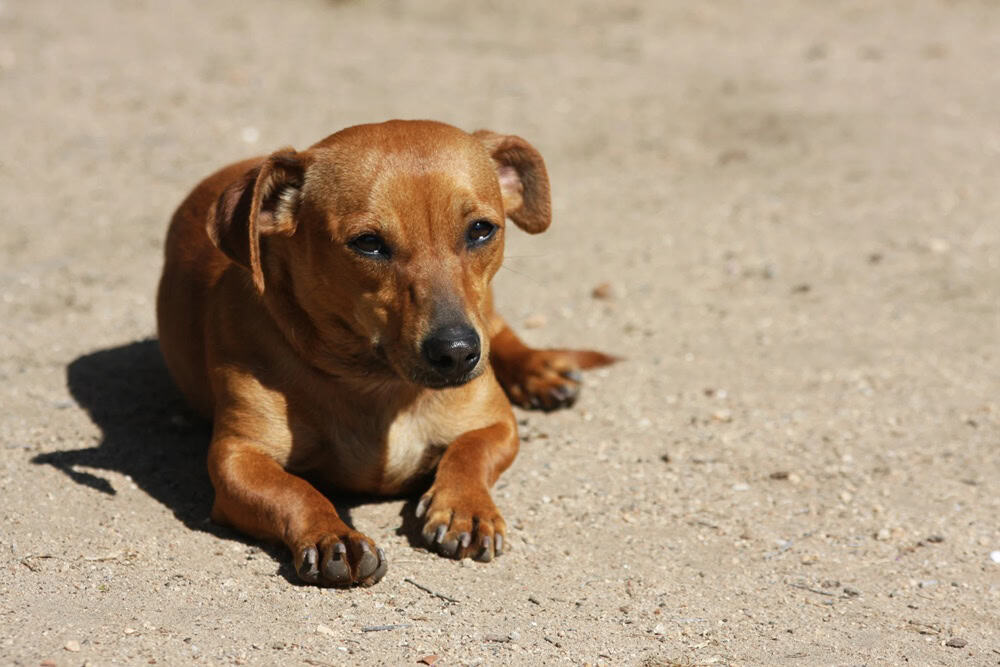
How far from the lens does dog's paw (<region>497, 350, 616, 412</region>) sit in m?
5.62

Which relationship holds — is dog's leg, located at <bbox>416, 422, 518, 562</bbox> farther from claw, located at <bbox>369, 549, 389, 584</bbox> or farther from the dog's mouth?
the dog's mouth

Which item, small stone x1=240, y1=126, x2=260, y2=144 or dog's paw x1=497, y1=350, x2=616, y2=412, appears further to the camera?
small stone x1=240, y1=126, x2=260, y2=144

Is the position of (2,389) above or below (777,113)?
below

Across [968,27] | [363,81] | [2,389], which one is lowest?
[2,389]

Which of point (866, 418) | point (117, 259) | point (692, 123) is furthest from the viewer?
point (692, 123)

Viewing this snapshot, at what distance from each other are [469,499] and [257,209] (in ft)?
3.93

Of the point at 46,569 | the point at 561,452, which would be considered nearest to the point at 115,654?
the point at 46,569

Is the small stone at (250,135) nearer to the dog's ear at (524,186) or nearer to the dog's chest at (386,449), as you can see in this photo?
the dog's ear at (524,186)

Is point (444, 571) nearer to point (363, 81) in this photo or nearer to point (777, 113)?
point (777, 113)

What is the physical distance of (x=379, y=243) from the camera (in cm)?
410

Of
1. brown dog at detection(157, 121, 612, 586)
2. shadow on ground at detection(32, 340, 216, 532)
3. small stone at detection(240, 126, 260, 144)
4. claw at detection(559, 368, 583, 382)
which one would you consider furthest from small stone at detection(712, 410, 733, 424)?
small stone at detection(240, 126, 260, 144)

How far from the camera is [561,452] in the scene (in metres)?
5.24

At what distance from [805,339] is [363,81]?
5.23 meters

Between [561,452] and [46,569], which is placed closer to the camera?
[46,569]
